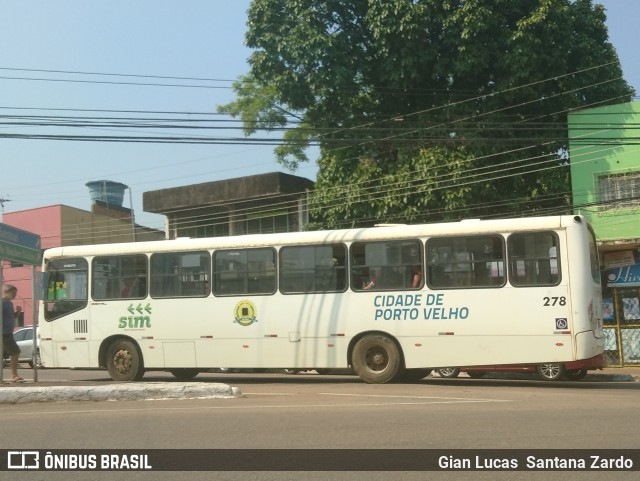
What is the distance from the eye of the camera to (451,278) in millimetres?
13328

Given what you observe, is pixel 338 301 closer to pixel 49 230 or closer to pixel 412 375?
pixel 412 375

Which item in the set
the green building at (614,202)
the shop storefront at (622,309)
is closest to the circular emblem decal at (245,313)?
the green building at (614,202)

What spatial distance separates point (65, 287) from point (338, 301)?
618 centimetres

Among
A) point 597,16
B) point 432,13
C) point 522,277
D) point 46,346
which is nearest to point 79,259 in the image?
point 46,346

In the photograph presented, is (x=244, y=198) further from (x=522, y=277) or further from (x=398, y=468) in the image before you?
(x=398, y=468)

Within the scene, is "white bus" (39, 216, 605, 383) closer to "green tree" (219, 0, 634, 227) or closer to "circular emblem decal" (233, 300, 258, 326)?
"circular emblem decal" (233, 300, 258, 326)

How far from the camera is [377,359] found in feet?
44.9

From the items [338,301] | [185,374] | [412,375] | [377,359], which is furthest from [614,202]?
[185,374]

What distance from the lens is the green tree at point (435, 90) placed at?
2120 centimetres

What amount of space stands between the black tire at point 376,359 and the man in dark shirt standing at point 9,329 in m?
6.32

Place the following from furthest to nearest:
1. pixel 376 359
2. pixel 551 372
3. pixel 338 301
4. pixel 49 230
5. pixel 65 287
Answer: pixel 49 230 < pixel 65 287 < pixel 551 372 < pixel 338 301 < pixel 376 359

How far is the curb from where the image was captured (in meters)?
10.9

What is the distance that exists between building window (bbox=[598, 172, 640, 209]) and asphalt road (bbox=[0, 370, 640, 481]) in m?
10.1

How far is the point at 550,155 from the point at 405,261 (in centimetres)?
1074
